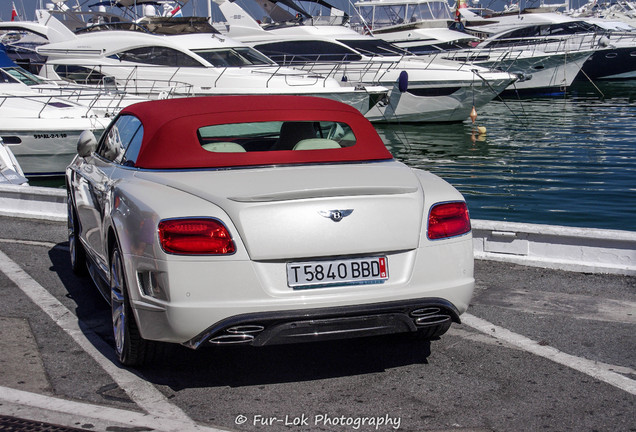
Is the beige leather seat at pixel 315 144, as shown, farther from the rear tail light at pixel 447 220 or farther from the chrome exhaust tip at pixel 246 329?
the chrome exhaust tip at pixel 246 329

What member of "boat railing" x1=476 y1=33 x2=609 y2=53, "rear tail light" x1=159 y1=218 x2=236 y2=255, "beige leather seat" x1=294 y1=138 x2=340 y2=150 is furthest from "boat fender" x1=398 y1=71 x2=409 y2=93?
"rear tail light" x1=159 y1=218 x2=236 y2=255

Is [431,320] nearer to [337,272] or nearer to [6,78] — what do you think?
[337,272]

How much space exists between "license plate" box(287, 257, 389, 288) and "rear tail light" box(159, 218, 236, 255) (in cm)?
33

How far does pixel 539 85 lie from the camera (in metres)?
37.1

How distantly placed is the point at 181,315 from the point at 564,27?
133ft

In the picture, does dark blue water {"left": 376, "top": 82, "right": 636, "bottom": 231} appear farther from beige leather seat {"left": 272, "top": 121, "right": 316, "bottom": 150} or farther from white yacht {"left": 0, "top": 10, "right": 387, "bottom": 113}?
beige leather seat {"left": 272, "top": 121, "right": 316, "bottom": 150}

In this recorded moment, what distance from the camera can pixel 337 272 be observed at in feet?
14.2

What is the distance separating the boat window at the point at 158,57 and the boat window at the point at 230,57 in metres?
0.49

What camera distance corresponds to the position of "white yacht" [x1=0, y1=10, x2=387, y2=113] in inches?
845

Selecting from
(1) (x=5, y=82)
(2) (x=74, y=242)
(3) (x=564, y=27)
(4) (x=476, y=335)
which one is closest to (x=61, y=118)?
(1) (x=5, y=82)

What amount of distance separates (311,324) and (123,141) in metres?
2.18

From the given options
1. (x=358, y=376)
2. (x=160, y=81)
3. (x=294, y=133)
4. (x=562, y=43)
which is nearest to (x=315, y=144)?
(x=294, y=133)

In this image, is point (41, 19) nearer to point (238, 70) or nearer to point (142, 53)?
point (142, 53)

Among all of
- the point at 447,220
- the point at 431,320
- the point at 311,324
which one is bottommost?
the point at 431,320
